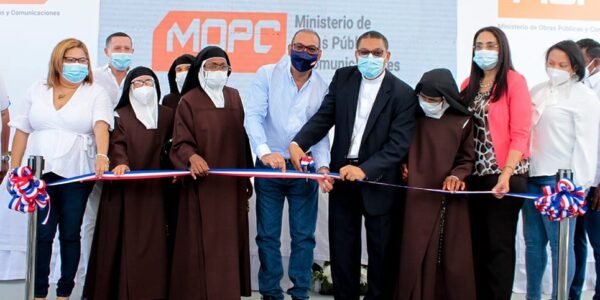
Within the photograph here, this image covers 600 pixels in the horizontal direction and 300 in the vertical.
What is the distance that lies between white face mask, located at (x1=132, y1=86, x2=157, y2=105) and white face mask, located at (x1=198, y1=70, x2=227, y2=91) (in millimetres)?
307

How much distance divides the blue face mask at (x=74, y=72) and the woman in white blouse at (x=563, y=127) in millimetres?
2770

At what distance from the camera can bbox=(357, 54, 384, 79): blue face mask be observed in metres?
4.30

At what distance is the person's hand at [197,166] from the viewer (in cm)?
419

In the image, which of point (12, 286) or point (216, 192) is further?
point (12, 286)

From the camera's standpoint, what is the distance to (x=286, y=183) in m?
4.70

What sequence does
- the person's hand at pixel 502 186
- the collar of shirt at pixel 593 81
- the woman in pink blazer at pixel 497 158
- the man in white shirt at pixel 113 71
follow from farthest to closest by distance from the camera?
the man in white shirt at pixel 113 71, the collar of shirt at pixel 593 81, the woman in pink blazer at pixel 497 158, the person's hand at pixel 502 186

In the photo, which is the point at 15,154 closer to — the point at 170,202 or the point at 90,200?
the point at 90,200

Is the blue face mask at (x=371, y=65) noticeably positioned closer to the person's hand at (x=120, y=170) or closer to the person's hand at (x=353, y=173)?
the person's hand at (x=353, y=173)

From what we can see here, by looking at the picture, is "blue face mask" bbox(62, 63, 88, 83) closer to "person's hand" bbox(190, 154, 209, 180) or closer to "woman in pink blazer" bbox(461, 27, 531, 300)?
"person's hand" bbox(190, 154, 209, 180)

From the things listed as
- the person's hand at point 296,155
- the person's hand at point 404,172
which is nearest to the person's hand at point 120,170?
the person's hand at point 296,155

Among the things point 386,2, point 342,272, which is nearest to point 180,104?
point 342,272

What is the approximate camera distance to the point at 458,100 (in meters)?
4.18

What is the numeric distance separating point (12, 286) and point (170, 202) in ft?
5.95

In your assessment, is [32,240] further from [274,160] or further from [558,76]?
[558,76]
